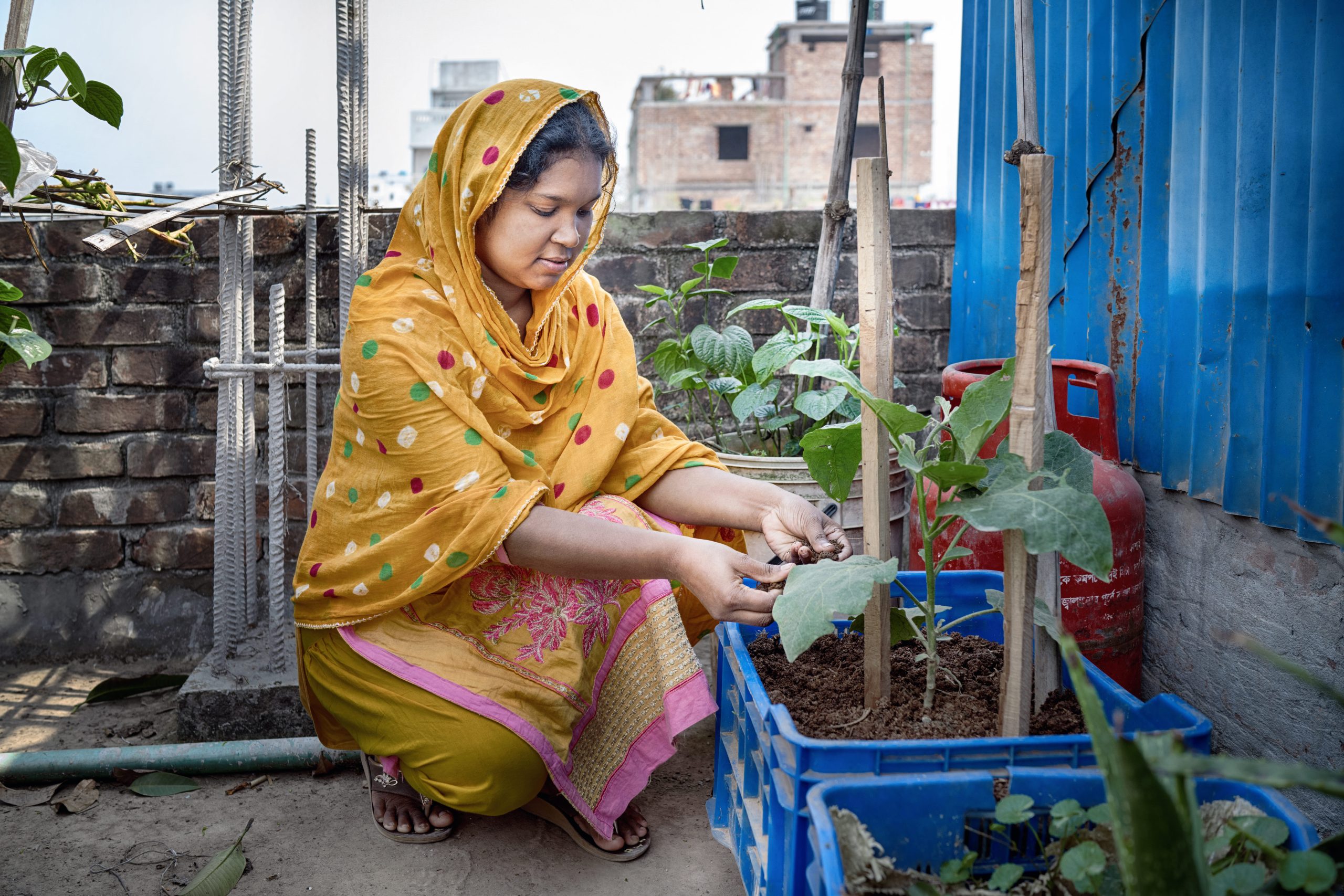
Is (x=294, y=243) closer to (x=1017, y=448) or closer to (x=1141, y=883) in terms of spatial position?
(x=1017, y=448)

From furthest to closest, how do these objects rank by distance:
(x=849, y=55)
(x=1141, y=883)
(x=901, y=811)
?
(x=849, y=55)
(x=901, y=811)
(x=1141, y=883)

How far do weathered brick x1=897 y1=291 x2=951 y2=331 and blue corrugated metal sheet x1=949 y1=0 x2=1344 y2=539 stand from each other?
435mm

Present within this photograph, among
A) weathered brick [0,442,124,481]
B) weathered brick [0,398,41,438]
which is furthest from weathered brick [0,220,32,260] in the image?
weathered brick [0,442,124,481]

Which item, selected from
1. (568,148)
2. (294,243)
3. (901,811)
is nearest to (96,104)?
(568,148)

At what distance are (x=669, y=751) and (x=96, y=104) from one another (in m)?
1.43

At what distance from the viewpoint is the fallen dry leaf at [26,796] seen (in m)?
1.78

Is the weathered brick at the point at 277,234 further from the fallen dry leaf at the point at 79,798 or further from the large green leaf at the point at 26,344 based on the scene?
the fallen dry leaf at the point at 79,798

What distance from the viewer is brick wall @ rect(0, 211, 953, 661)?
8.09ft

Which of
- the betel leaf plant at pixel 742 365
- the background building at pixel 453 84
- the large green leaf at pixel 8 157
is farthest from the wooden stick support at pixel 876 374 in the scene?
the background building at pixel 453 84

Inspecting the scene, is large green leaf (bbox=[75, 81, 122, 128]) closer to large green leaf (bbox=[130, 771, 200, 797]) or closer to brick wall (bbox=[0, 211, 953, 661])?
brick wall (bbox=[0, 211, 953, 661])

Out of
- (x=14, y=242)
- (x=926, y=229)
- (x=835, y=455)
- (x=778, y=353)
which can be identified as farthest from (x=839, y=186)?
(x=14, y=242)

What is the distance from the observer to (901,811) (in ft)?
3.29

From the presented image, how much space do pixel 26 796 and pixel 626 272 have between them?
1.83 metres

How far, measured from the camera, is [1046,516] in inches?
38.7
